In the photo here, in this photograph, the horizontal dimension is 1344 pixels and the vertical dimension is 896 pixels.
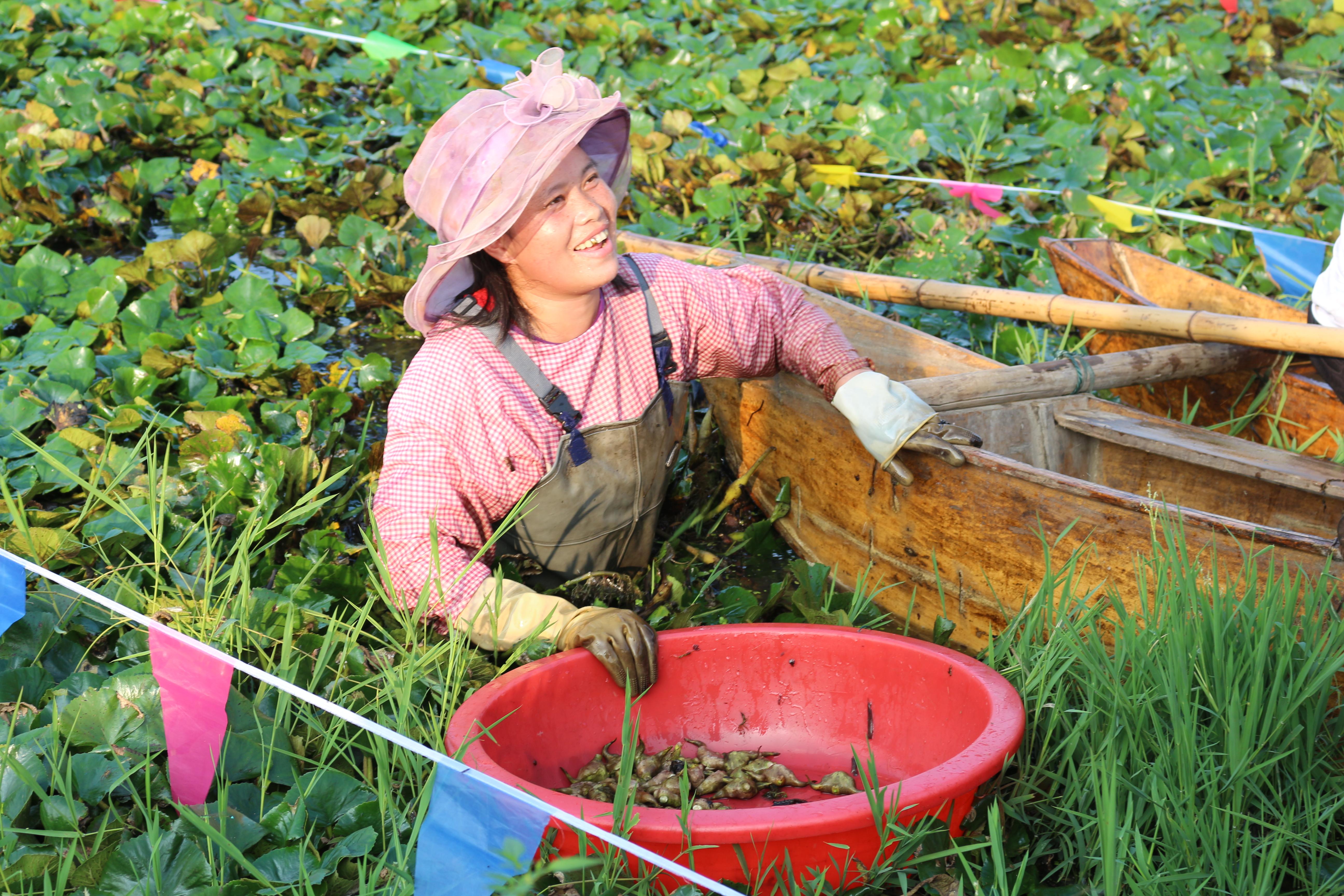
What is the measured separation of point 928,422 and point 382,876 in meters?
1.26

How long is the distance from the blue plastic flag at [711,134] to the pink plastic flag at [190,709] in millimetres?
3523

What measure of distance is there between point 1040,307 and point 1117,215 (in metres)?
1.36

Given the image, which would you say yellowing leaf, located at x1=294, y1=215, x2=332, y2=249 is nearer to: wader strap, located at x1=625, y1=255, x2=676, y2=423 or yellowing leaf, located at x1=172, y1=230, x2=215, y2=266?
yellowing leaf, located at x1=172, y1=230, x2=215, y2=266

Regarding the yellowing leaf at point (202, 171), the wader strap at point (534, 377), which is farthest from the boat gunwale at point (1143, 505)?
the yellowing leaf at point (202, 171)

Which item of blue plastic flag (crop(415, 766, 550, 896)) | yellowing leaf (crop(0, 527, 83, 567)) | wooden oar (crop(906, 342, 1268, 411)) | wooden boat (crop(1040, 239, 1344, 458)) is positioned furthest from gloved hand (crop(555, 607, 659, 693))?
wooden boat (crop(1040, 239, 1344, 458))

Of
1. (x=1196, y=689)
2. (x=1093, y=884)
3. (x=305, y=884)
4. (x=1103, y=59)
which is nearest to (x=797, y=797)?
(x=1093, y=884)

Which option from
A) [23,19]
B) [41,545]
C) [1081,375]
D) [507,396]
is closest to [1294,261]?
[1081,375]

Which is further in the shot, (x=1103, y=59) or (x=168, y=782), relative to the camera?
(x=1103, y=59)

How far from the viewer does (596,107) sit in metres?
2.03

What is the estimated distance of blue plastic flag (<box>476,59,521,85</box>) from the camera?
525 centimetres

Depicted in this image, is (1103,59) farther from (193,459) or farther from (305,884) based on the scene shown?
(305,884)

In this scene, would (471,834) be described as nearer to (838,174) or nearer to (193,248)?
(193,248)

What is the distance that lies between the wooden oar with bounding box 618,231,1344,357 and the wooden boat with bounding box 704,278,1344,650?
0.17 m

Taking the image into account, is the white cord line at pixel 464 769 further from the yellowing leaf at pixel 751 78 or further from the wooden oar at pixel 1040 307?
the yellowing leaf at pixel 751 78
